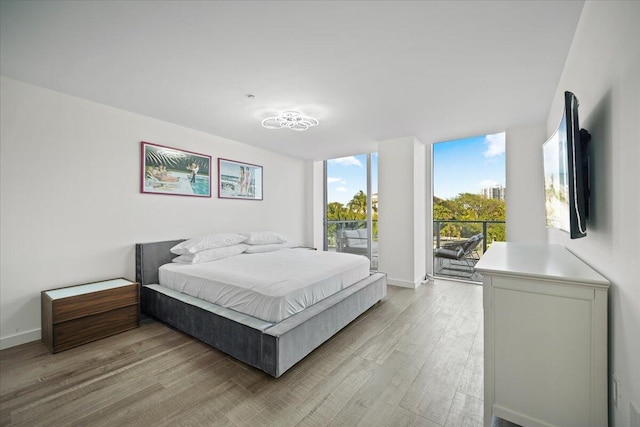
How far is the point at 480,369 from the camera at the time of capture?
2.08 metres

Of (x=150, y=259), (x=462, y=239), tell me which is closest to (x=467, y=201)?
(x=462, y=239)

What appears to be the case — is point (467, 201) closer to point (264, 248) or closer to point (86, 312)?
point (264, 248)

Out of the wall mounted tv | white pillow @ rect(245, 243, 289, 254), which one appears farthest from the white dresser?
white pillow @ rect(245, 243, 289, 254)

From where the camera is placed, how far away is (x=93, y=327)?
2.55 metres

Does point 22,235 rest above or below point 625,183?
below

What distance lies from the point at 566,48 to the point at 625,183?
1602 millimetres

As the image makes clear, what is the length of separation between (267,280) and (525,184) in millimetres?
3941

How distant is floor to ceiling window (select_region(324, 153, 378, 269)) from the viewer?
5.68 m

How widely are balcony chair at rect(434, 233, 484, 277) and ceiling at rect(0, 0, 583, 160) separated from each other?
7.10 ft

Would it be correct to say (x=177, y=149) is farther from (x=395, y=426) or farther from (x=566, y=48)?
(x=566, y=48)

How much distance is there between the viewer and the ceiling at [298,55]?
1656 millimetres

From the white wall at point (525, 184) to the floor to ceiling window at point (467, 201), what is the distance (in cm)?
42

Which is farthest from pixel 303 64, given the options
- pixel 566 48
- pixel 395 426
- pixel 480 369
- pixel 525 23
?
pixel 480 369

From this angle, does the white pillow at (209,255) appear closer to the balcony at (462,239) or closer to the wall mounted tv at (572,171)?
the wall mounted tv at (572,171)
